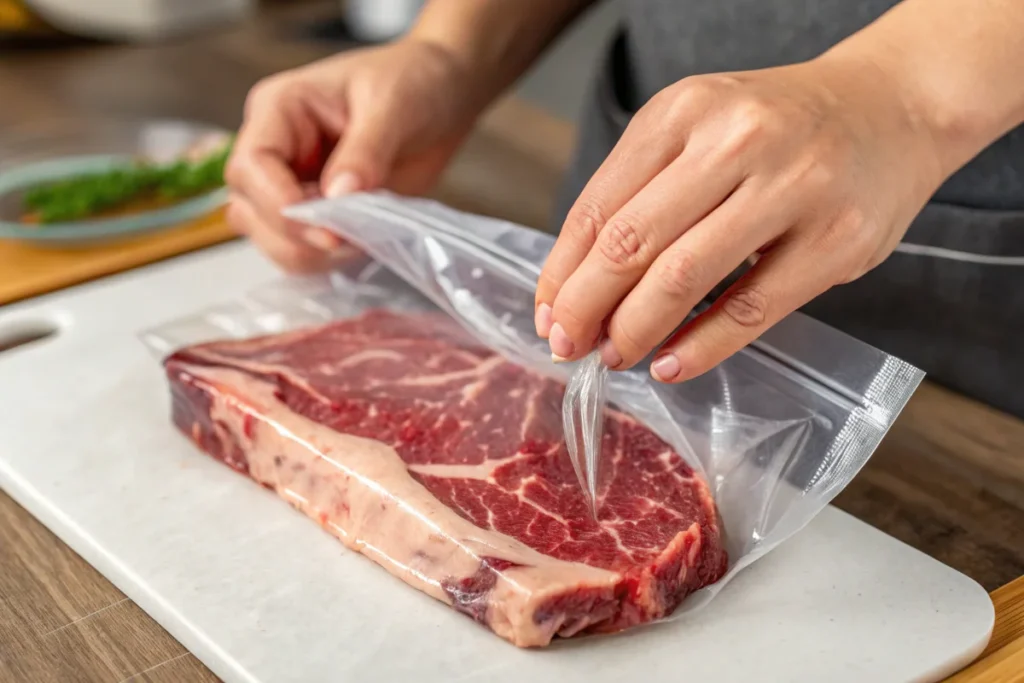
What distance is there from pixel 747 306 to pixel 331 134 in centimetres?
82

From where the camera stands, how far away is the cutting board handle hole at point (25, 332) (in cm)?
144

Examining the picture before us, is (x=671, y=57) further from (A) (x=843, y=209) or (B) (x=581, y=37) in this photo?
(B) (x=581, y=37)

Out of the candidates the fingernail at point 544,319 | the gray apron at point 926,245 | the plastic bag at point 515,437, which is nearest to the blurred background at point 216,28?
the gray apron at point 926,245

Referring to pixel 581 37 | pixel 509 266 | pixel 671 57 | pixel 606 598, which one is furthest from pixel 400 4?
pixel 606 598

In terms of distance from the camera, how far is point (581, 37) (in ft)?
8.79

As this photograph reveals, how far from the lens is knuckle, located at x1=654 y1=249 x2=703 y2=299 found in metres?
0.91

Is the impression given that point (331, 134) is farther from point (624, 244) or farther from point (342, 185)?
point (624, 244)

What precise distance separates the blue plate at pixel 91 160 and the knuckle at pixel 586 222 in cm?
91

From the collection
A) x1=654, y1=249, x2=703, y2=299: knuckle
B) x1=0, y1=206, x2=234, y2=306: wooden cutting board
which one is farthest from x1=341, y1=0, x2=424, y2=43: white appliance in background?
x1=654, y1=249, x2=703, y2=299: knuckle

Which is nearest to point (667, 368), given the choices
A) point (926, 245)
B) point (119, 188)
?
point (926, 245)

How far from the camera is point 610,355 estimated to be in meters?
1.01

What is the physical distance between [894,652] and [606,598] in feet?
0.80

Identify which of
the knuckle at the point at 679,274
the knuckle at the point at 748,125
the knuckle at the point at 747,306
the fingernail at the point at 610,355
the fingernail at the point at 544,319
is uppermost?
the knuckle at the point at 748,125

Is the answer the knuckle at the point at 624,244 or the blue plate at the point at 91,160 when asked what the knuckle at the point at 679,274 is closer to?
the knuckle at the point at 624,244
